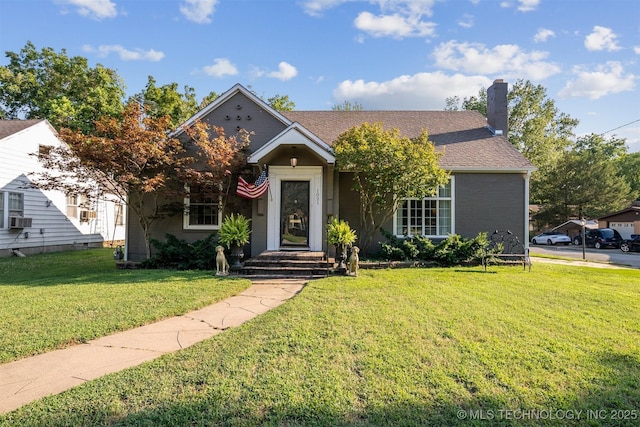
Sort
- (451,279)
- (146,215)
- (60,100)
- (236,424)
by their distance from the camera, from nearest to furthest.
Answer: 1. (236,424)
2. (451,279)
3. (146,215)
4. (60,100)

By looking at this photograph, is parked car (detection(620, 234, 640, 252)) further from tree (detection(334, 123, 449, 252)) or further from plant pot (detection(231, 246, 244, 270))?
plant pot (detection(231, 246, 244, 270))

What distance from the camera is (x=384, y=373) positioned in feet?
10.6

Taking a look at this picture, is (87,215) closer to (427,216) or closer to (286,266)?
(286,266)

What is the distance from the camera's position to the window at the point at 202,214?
10.9m

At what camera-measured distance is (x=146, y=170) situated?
991cm

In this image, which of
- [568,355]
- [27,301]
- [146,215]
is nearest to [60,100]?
[146,215]

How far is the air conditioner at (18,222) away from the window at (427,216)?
50.5ft

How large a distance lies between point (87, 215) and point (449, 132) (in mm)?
18791

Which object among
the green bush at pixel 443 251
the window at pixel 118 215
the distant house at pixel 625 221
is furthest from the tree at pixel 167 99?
the distant house at pixel 625 221

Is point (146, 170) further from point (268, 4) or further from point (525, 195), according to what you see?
point (525, 195)

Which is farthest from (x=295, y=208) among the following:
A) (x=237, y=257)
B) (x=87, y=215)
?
(x=87, y=215)

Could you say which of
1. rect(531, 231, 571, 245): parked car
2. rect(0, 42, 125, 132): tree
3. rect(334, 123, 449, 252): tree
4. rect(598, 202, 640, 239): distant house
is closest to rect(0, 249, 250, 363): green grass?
rect(334, 123, 449, 252): tree

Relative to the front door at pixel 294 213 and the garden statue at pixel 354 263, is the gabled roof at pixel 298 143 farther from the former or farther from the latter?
the garden statue at pixel 354 263

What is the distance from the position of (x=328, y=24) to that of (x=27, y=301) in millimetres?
12711
